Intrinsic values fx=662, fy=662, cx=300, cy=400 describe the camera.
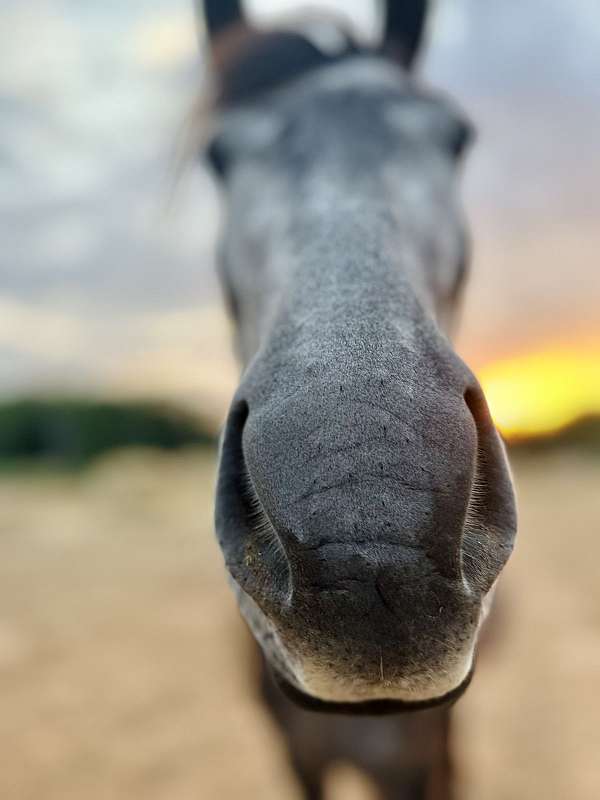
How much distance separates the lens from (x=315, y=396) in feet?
2.92

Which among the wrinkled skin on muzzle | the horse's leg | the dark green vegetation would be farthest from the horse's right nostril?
the dark green vegetation

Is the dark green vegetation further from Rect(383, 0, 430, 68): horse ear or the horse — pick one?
the horse

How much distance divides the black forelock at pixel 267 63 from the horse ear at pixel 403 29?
0.31m

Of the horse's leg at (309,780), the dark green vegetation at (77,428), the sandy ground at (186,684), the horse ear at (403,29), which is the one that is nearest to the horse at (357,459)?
the horse ear at (403,29)

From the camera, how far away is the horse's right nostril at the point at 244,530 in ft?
2.84

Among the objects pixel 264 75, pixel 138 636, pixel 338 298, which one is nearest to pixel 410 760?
pixel 338 298

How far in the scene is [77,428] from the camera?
1491cm

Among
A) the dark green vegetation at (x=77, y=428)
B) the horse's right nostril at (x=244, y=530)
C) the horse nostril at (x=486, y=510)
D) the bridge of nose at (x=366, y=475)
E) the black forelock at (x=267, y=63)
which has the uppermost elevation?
the black forelock at (x=267, y=63)

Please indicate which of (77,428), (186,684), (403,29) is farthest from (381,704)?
(77,428)

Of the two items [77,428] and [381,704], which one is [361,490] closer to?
[381,704]

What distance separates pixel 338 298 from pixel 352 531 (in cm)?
45

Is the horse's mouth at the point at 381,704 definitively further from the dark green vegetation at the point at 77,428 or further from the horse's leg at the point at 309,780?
the dark green vegetation at the point at 77,428

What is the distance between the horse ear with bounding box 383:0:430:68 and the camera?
2607 mm

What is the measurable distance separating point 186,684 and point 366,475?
443 centimetres
